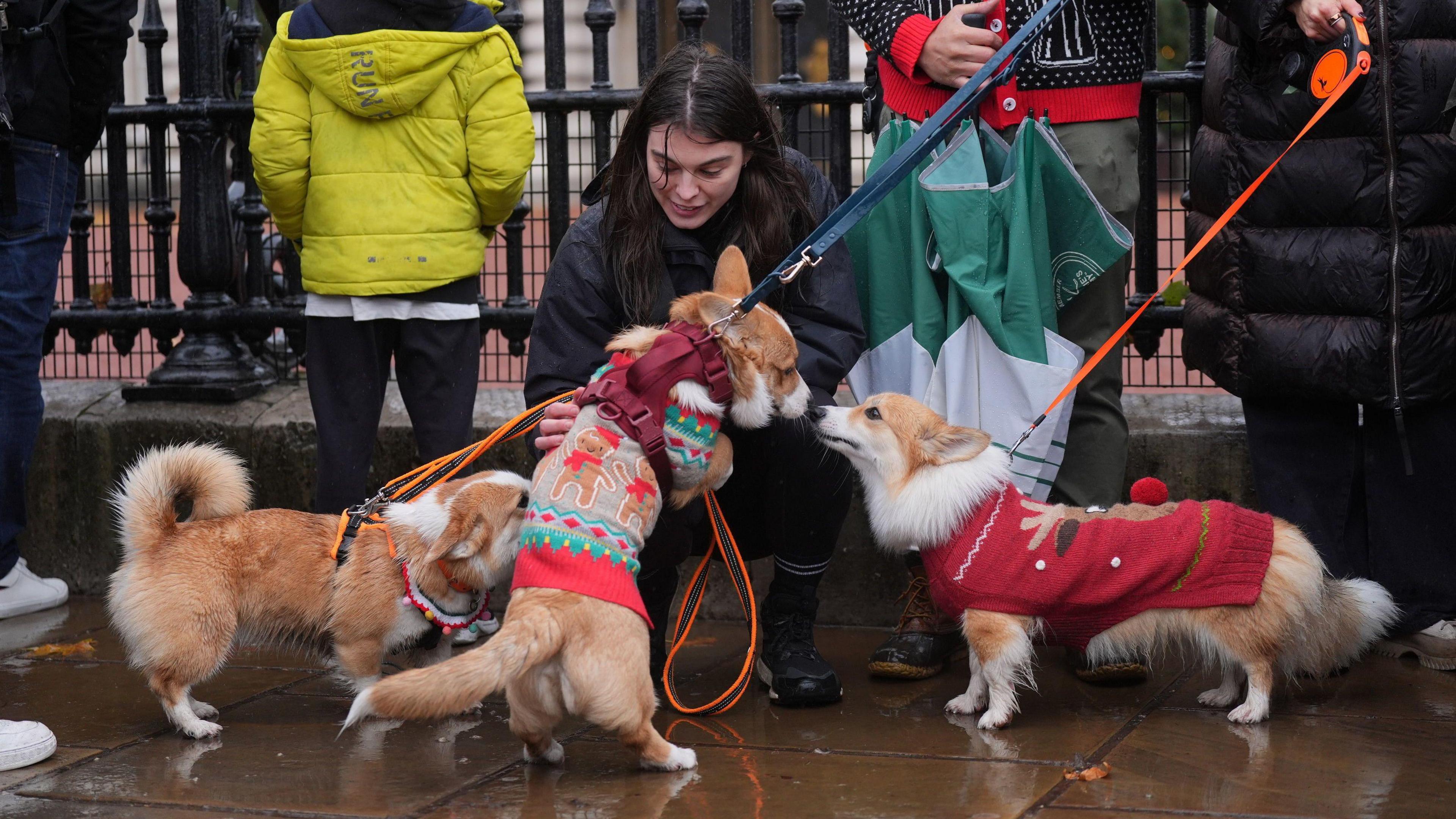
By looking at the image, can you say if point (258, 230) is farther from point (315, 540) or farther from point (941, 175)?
point (941, 175)

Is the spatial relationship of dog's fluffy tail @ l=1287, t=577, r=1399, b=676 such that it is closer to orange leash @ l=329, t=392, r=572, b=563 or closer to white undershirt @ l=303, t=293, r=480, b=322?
orange leash @ l=329, t=392, r=572, b=563

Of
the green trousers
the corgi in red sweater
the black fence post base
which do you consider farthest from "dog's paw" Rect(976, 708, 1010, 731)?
the black fence post base

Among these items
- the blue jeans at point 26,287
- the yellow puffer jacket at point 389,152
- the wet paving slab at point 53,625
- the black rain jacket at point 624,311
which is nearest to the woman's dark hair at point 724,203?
the black rain jacket at point 624,311

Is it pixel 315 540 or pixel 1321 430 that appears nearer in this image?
pixel 315 540

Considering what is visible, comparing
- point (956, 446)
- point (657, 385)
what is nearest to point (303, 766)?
point (657, 385)

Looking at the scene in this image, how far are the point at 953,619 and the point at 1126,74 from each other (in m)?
1.58

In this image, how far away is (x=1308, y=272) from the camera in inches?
149

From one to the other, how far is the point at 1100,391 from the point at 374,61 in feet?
7.81

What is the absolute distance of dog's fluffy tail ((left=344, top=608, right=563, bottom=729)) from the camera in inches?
108

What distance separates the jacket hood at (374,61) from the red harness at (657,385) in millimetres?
1495

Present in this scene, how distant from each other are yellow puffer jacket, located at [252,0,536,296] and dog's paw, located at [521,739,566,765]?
1.68m

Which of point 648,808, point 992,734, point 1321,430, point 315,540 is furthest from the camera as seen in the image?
point 1321,430

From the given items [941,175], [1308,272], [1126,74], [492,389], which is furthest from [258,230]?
[1308,272]

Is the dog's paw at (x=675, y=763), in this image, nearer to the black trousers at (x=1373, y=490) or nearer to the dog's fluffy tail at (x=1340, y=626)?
the dog's fluffy tail at (x=1340, y=626)
